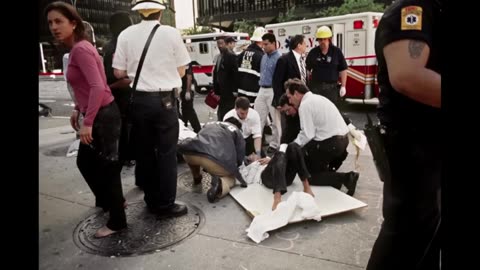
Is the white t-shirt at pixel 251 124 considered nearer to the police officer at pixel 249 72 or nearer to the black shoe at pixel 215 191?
the black shoe at pixel 215 191


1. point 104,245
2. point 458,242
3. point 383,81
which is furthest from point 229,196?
point 458,242

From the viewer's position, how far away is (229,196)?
3998 mm

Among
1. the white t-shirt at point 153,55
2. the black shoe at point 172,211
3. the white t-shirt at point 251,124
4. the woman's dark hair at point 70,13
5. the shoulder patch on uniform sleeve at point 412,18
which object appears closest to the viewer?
the shoulder patch on uniform sleeve at point 412,18

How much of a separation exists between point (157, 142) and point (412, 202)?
2.23m

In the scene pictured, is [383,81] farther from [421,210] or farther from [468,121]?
[468,121]

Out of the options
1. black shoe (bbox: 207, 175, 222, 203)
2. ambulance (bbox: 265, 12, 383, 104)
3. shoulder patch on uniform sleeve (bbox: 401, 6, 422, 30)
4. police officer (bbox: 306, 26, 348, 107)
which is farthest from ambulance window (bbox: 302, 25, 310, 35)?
shoulder patch on uniform sleeve (bbox: 401, 6, 422, 30)

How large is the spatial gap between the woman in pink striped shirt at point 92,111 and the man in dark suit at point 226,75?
2931mm

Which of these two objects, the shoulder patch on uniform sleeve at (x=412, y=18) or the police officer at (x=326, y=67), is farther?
the police officer at (x=326, y=67)

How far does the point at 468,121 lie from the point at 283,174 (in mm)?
2700

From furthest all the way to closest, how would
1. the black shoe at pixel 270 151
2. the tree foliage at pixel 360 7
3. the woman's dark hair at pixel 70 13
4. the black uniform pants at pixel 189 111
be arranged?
the tree foliage at pixel 360 7 → the black uniform pants at pixel 189 111 → the black shoe at pixel 270 151 → the woman's dark hair at pixel 70 13

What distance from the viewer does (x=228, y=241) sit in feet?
9.95

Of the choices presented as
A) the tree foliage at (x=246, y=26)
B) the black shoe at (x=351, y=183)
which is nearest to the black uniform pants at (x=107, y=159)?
the black shoe at (x=351, y=183)

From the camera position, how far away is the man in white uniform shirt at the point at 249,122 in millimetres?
4750
